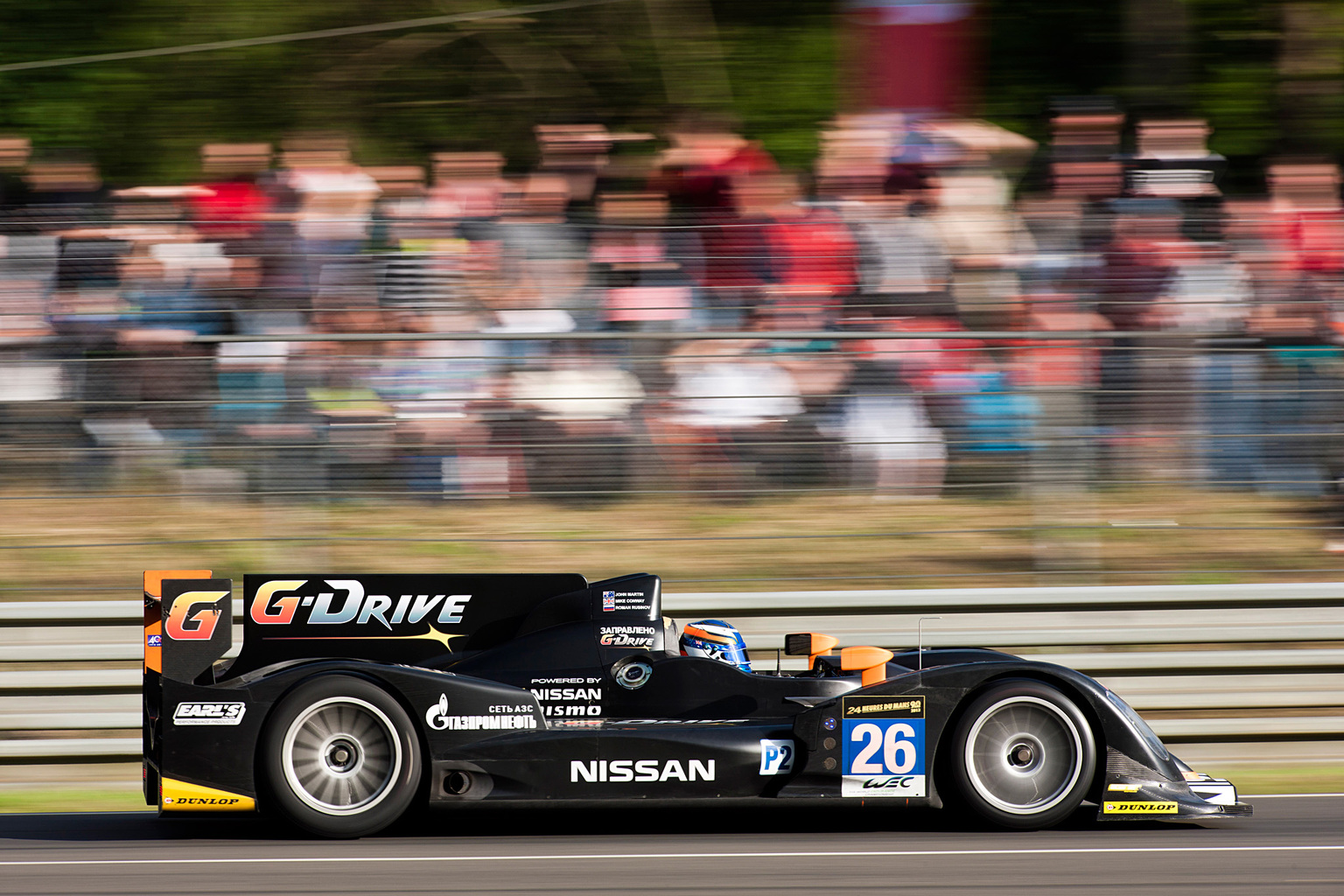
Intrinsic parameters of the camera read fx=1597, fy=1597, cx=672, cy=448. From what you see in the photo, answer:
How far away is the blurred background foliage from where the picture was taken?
11398 millimetres

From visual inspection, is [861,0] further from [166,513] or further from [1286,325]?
[166,513]

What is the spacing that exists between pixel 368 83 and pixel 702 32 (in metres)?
2.52

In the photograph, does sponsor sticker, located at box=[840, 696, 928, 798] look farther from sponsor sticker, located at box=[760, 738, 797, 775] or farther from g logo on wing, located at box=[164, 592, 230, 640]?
g logo on wing, located at box=[164, 592, 230, 640]

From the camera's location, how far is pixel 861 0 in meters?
9.86

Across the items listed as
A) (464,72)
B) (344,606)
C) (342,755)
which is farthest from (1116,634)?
(464,72)

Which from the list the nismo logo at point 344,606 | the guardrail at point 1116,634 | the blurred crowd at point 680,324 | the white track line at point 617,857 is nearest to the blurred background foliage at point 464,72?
the blurred crowd at point 680,324

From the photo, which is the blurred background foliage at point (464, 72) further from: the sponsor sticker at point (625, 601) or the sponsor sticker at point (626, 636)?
the sponsor sticker at point (626, 636)

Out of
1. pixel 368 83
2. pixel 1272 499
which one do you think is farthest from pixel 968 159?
pixel 368 83

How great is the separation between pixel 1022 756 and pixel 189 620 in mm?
2793

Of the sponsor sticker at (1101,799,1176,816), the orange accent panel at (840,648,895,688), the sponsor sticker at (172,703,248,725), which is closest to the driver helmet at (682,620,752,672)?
the orange accent panel at (840,648,895,688)

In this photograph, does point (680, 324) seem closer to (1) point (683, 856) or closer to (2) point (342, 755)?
(2) point (342, 755)

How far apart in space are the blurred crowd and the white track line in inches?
85.4

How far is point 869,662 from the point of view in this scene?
546cm

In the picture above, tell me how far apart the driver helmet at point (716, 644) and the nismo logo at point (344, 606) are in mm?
815
